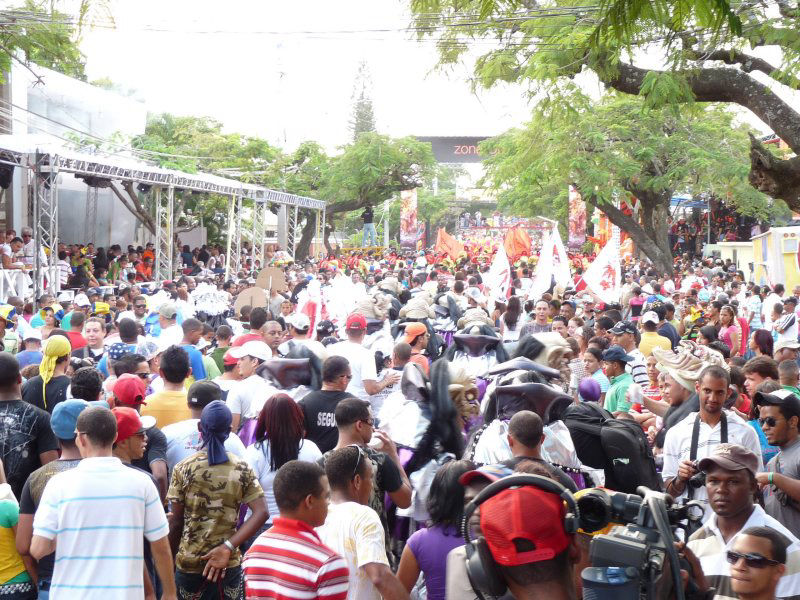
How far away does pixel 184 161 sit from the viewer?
33.9m

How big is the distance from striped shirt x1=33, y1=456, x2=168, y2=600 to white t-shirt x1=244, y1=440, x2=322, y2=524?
1.11 m

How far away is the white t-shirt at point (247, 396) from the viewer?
21.6 ft

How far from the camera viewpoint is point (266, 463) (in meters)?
5.22

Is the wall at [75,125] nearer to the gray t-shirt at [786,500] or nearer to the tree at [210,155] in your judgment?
the tree at [210,155]

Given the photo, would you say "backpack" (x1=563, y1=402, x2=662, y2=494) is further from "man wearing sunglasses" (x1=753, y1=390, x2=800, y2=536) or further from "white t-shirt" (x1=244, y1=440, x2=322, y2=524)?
"white t-shirt" (x1=244, y1=440, x2=322, y2=524)

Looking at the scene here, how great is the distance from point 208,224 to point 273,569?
35849 millimetres

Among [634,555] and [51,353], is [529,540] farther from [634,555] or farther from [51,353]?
[51,353]

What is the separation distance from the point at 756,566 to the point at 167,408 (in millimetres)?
3977

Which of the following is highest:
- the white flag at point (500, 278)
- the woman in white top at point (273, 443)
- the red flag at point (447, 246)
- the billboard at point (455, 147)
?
the billboard at point (455, 147)

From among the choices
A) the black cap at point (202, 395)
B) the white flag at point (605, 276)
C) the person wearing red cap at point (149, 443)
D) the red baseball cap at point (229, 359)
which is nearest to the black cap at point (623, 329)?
the red baseball cap at point (229, 359)

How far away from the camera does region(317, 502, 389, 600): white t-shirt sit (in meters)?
3.90

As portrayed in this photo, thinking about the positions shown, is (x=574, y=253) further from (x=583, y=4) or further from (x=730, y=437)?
(x=730, y=437)

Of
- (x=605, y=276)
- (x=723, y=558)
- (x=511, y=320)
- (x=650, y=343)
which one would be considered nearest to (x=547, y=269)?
(x=605, y=276)

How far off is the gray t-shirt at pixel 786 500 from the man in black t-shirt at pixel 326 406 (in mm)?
2593
